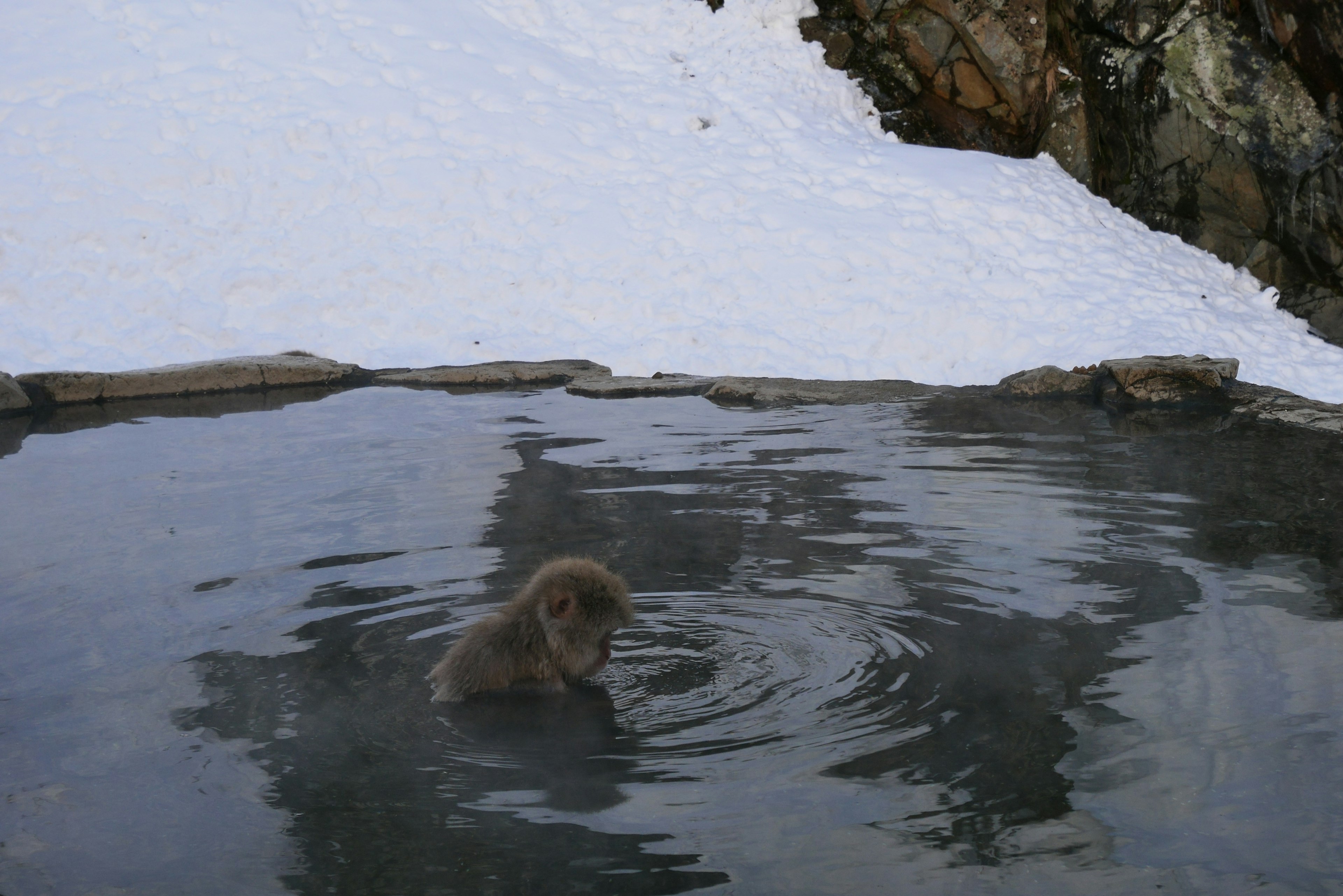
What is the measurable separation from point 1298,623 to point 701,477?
2.74 metres

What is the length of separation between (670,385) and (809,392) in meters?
0.98

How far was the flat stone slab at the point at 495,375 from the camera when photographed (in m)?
8.35

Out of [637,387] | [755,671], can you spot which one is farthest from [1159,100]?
[755,671]

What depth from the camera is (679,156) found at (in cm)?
1149

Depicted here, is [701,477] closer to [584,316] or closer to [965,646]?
[965,646]

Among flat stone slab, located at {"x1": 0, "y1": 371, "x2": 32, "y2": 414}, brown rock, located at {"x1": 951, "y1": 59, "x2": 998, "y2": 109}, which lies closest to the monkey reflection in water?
flat stone slab, located at {"x1": 0, "y1": 371, "x2": 32, "y2": 414}

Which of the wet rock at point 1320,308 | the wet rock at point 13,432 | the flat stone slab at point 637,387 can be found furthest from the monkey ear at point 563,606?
the wet rock at point 1320,308

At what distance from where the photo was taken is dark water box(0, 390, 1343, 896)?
2141 millimetres

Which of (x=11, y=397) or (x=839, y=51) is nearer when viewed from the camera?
(x=11, y=397)

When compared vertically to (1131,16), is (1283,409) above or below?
below

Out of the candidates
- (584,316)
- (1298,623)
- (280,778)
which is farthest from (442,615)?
(584,316)

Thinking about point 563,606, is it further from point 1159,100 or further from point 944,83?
point 944,83

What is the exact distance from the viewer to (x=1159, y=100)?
1093cm

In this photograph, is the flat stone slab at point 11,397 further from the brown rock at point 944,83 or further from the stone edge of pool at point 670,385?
the brown rock at point 944,83
